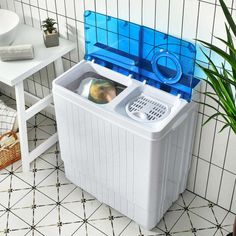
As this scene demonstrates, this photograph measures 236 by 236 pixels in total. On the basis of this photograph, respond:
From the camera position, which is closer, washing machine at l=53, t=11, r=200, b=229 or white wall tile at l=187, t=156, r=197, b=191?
washing machine at l=53, t=11, r=200, b=229

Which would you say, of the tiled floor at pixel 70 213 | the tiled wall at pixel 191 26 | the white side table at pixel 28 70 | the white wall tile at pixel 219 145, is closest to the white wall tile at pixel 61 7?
the tiled wall at pixel 191 26

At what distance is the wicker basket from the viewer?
248 centimetres

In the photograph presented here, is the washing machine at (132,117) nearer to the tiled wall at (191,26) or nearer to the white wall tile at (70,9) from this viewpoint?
the tiled wall at (191,26)

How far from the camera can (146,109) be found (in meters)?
1.95

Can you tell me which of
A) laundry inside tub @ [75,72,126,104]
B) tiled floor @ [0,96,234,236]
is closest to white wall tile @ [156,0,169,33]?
laundry inside tub @ [75,72,126,104]

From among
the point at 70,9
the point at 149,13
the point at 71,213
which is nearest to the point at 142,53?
the point at 149,13

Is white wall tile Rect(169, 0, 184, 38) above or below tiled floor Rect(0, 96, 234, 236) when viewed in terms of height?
above

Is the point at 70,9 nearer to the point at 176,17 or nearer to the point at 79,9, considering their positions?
the point at 79,9

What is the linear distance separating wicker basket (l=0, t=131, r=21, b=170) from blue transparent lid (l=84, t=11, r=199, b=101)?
0.67 metres

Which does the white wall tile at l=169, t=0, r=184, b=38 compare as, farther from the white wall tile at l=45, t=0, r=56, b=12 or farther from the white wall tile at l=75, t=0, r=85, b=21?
the white wall tile at l=45, t=0, r=56, b=12

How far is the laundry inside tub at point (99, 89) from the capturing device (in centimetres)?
206

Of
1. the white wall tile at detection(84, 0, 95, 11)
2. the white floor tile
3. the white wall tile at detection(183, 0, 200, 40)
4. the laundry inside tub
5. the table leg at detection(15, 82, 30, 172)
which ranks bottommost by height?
the white floor tile

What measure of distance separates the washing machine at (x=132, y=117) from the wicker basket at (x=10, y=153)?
37 centimetres

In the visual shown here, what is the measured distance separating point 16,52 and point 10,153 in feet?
2.00
